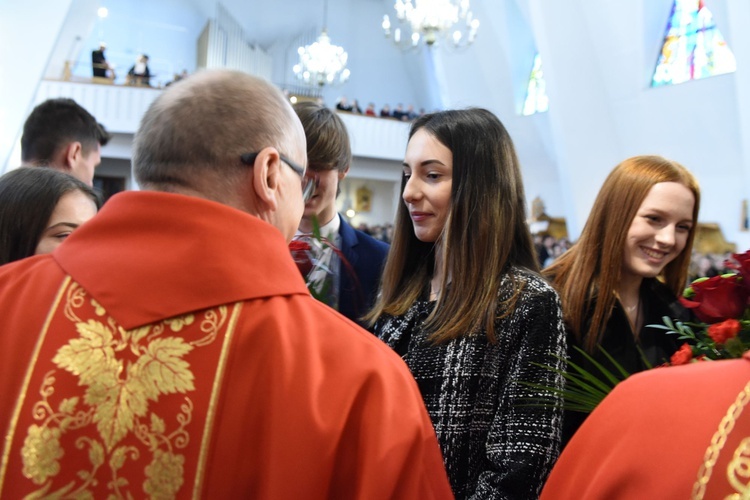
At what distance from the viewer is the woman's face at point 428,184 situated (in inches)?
81.7

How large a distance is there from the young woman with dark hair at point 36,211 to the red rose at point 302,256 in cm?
67

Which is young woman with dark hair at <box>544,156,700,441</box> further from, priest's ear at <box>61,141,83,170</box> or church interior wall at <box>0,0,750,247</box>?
church interior wall at <box>0,0,750,247</box>

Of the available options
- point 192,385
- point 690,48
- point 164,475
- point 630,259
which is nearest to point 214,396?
point 192,385

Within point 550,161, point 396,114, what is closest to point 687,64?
point 550,161

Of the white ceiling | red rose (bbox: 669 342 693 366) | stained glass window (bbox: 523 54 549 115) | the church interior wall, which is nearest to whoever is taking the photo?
red rose (bbox: 669 342 693 366)

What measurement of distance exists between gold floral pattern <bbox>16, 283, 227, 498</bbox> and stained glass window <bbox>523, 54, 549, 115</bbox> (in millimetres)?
16807

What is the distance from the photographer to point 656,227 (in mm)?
2686

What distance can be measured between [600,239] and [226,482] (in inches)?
75.7

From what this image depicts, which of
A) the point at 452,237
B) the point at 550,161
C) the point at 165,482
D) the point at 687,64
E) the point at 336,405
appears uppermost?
the point at 687,64

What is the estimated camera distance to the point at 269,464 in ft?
3.91

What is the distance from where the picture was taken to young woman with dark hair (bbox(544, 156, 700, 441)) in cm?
256

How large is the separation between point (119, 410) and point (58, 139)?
2755 millimetres

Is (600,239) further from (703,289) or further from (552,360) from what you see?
(703,289)

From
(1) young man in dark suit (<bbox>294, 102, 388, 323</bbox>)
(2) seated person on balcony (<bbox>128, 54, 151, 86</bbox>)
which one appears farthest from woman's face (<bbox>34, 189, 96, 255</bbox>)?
(2) seated person on balcony (<bbox>128, 54, 151, 86</bbox>)
